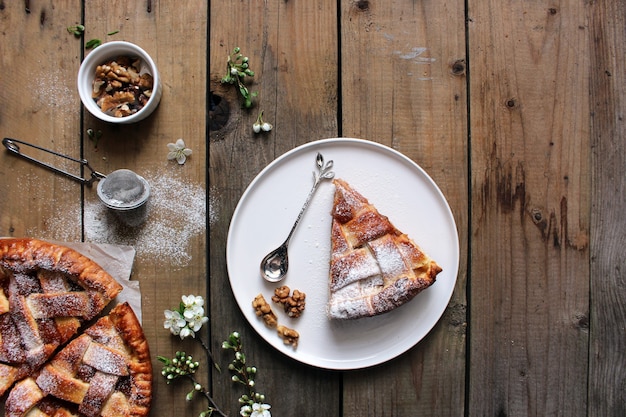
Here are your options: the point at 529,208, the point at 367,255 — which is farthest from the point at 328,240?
the point at 529,208

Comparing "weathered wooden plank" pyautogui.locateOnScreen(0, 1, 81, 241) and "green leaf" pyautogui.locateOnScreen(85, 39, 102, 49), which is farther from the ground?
"green leaf" pyautogui.locateOnScreen(85, 39, 102, 49)

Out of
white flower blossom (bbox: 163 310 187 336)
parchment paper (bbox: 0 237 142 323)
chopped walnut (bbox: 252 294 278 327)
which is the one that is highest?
parchment paper (bbox: 0 237 142 323)

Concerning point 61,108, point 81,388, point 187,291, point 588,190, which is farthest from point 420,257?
point 61,108

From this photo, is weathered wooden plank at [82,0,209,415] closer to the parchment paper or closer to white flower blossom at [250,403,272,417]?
the parchment paper

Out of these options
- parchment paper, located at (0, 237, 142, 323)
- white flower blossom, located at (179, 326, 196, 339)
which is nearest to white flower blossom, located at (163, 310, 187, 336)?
white flower blossom, located at (179, 326, 196, 339)

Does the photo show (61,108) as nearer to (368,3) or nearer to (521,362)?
(368,3)

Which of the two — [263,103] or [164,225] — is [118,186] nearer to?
[164,225]
